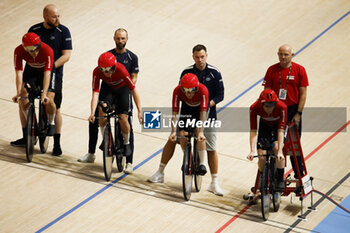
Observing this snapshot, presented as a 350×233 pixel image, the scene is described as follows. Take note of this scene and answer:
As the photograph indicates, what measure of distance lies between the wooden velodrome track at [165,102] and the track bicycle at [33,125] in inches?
8.3

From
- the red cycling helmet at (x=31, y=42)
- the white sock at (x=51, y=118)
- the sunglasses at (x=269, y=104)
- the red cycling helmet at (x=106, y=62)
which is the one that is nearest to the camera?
the sunglasses at (x=269, y=104)

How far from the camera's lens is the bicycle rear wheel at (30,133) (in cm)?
768

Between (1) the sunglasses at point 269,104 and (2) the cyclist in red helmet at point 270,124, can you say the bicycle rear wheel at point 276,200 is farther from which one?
(1) the sunglasses at point 269,104

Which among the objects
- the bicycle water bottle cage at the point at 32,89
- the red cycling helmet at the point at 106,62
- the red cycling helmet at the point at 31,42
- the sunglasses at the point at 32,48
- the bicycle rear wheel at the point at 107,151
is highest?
the red cycling helmet at the point at 31,42

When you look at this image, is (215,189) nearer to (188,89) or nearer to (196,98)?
(196,98)

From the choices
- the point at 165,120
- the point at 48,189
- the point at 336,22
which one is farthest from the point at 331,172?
the point at 336,22

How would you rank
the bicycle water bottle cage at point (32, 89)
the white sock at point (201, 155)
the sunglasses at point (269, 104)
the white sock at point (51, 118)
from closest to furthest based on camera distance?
the sunglasses at point (269, 104) → the white sock at point (201, 155) → the bicycle water bottle cage at point (32, 89) → the white sock at point (51, 118)

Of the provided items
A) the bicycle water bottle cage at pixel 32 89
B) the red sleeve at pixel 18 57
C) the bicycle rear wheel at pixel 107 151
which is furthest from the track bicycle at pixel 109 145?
the red sleeve at pixel 18 57

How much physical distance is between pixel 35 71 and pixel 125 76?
1.14 m

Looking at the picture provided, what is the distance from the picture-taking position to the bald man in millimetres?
7441

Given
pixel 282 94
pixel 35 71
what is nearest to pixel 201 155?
pixel 282 94

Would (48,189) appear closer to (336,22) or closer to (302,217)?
(302,217)

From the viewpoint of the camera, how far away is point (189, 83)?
681cm

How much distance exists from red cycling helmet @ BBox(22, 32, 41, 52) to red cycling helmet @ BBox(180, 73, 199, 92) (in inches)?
68.8
